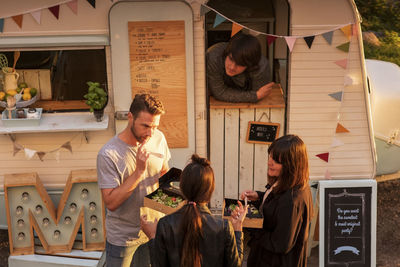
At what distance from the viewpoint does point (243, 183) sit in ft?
19.6

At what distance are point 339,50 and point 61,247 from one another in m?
3.48

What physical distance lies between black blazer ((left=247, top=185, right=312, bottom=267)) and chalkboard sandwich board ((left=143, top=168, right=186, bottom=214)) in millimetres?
620

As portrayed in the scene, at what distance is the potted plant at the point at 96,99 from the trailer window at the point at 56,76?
296 millimetres

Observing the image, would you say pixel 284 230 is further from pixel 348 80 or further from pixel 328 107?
pixel 348 80

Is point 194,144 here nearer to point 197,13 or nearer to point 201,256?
point 197,13

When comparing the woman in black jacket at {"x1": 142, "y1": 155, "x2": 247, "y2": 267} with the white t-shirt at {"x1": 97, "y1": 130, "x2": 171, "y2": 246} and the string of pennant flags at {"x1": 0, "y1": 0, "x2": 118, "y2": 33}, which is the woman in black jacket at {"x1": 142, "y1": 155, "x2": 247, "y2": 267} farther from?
the string of pennant flags at {"x1": 0, "y1": 0, "x2": 118, "y2": 33}

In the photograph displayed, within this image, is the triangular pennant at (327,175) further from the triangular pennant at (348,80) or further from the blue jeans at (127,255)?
the blue jeans at (127,255)

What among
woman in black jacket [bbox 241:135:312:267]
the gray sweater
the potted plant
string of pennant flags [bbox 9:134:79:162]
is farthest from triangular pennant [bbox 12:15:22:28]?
woman in black jacket [bbox 241:135:312:267]

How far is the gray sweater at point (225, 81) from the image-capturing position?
5.58m

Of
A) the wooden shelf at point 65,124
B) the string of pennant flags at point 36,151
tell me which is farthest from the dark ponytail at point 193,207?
the string of pennant flags at point 36,151

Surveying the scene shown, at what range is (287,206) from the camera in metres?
3.68

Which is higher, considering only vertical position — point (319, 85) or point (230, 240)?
→ point (319, 85)

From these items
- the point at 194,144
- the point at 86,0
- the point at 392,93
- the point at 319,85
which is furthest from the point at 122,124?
the point at 392,93

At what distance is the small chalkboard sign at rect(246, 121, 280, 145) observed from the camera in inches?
226
